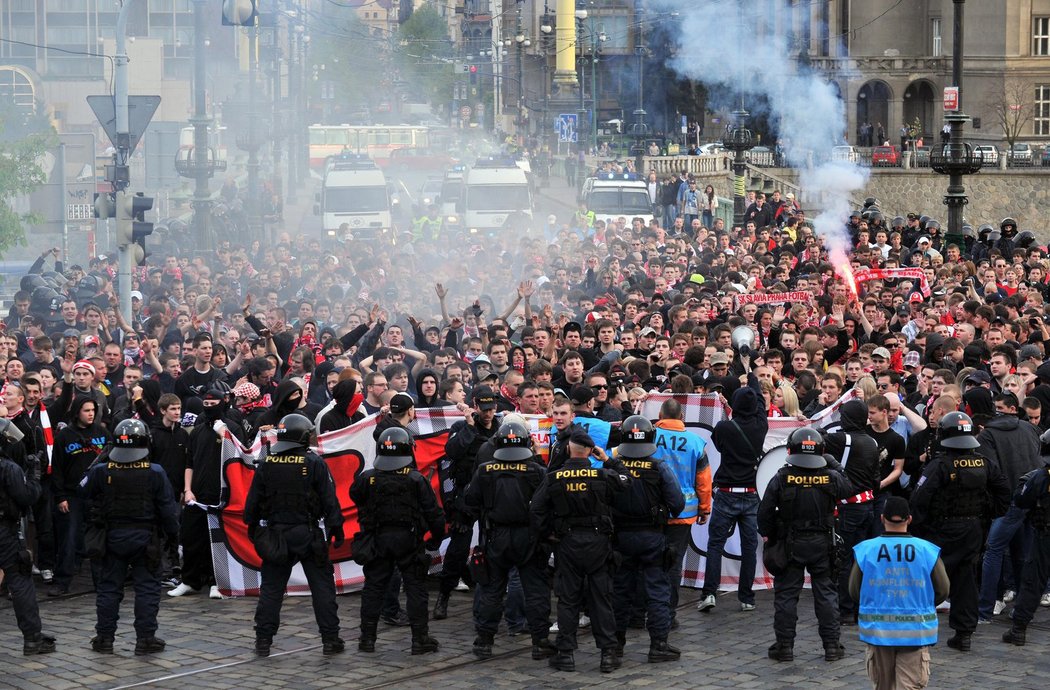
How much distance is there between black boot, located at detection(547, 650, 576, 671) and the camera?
11.0 metres

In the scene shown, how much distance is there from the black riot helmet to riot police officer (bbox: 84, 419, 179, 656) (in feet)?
7.56

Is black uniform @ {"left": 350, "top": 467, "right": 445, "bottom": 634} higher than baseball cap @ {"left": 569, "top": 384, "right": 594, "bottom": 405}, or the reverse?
baseball cap @ {"left": 569, "top": 384, "right": 594, "bottom": 405}

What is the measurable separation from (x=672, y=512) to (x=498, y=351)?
4.71 meters

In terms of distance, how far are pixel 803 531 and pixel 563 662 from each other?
1.80 meters

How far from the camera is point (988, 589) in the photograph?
39.5 feet

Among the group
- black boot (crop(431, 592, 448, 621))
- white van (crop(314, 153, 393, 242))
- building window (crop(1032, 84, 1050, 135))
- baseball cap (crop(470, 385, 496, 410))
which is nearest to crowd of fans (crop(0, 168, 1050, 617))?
baseball cap (crop(470, 385, 496, 410))

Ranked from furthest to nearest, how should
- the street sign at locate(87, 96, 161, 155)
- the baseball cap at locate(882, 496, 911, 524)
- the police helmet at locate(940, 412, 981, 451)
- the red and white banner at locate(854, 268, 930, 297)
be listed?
the red and white banner at locate(854, 268, 930, 297) < the street sign at locate(87, 96, 161, 155) < the police helmet at locate(940, 412, 981, 451) < the baseball cap at locate(882, 496, 911, 524)

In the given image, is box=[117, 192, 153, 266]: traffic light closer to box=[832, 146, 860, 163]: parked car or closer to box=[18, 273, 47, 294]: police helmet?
box=[18, 273, 47, 294]: police helmet

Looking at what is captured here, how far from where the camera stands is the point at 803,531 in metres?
11.0

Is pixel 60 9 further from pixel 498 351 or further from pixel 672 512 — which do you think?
pixel 672 512

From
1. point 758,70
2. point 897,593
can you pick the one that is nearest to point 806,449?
point 897,593

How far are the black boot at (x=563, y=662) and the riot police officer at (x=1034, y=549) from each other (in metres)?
3.00

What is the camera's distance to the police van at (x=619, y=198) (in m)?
38.2

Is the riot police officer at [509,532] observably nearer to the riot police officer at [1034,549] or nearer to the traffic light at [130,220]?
the riot police officer at [1034,549]
